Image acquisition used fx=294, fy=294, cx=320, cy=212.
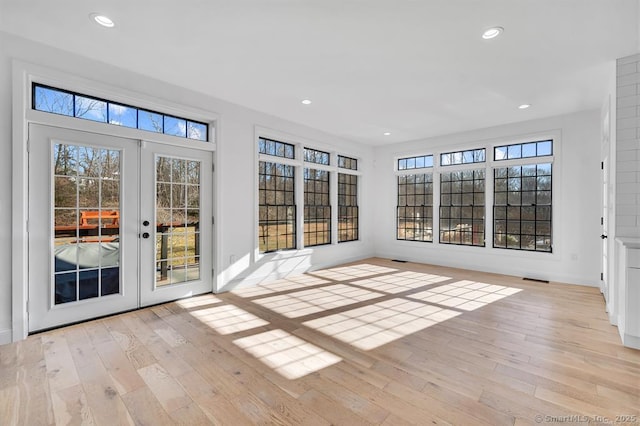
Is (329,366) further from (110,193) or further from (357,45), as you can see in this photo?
(110,193)

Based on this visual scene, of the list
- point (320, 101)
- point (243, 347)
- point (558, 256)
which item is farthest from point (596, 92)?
point (243, 347)

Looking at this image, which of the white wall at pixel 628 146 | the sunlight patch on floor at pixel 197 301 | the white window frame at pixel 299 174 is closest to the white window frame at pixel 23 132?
the sunlight patch on floor at pixel 197 301

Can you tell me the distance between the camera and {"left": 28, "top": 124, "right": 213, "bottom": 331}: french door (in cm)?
308

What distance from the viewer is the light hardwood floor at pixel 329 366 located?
189 centimetres

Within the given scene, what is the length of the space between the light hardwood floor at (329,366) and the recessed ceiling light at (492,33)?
2.96 m

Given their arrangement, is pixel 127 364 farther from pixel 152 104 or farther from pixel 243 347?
pixel 152 104

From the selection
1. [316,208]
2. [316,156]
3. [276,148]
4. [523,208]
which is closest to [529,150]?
[523,208]

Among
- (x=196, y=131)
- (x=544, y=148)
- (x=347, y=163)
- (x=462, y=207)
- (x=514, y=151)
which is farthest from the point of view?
(x=347, y=163)

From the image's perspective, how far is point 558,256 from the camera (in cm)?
524

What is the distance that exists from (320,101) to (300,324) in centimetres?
322

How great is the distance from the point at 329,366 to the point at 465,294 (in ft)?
9.68

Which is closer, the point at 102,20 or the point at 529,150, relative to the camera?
the point at 102,20

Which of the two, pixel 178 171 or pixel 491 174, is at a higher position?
pixel 491 174

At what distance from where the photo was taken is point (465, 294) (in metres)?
4.47
